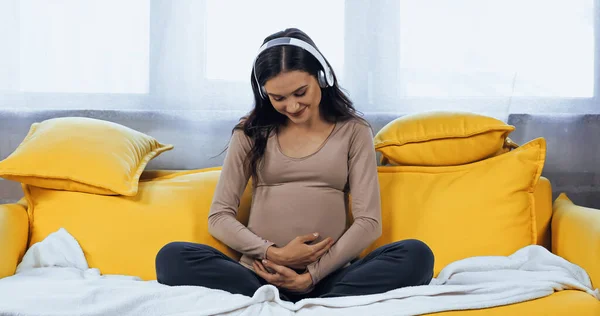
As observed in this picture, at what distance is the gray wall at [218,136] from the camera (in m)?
1.95

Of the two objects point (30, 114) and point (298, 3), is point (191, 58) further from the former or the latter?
point (30, 114)

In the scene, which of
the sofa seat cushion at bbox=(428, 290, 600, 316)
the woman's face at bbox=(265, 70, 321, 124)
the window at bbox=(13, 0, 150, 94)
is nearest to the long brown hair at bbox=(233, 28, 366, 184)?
the woman's face at bbox=(265, 70, 321, 124)

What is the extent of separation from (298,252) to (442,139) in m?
0.55

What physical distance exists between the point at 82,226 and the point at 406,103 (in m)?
1.02

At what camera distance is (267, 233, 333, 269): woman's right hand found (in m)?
1.41

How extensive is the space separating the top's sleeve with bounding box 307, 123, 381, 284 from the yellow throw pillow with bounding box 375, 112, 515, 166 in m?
0.16

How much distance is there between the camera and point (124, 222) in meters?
1.63

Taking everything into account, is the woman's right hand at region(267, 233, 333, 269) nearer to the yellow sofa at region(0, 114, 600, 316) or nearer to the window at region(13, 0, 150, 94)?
the yellow sofa at region(0, 114, 600, 316)

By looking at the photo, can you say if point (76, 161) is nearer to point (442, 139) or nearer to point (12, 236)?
point (12, 236)

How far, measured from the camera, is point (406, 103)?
199cm

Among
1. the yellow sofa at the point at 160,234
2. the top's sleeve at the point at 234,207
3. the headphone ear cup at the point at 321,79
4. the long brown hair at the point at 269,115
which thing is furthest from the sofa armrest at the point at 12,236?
the headphone ear cup at the point at 321,79

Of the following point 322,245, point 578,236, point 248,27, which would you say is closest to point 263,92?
point 322,245

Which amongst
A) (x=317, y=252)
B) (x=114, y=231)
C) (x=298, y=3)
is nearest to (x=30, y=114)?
(x=114, y=231)

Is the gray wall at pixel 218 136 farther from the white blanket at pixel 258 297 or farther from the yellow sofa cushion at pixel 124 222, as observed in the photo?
the white blanket at pixel 258 297
